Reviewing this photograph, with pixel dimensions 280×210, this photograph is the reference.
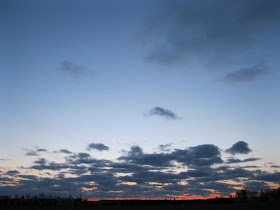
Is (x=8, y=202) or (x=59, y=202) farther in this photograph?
(x=59, y=202)

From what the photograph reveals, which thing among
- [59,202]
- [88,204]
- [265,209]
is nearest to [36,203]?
[59,202]

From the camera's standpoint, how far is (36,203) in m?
152

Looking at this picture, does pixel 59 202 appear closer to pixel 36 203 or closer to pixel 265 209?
pixel 36 203

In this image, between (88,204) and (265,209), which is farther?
(88,204)

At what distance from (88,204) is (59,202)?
15.9m

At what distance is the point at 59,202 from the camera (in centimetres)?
15538

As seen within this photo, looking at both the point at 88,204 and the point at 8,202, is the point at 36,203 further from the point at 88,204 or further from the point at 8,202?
the point at 88,204

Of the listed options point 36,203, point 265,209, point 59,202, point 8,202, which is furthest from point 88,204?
point 265,209

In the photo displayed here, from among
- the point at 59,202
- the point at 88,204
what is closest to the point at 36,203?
the point at 59,202

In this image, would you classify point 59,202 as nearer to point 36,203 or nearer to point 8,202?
point 36,203

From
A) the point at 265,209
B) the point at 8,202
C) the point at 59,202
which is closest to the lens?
the point at 265,209

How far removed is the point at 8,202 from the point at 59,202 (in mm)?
25217

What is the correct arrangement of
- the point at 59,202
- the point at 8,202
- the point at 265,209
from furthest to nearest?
the point at 59,202 → the point at 8,202 → the point at 265,209

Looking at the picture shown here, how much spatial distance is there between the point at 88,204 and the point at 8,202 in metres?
41.1
